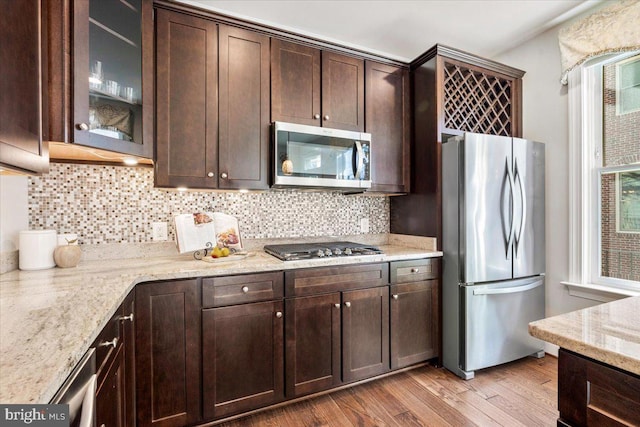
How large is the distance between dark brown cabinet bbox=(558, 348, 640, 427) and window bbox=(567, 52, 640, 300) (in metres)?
1.95

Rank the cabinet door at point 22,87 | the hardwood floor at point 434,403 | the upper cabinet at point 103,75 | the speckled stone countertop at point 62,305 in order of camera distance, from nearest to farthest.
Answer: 1. the speckled stone countertop at point 62,305
2. the cabinet door at point 22,87
3. the upper cabinet at point 103,75
4. the hardwood floor at point 434,403

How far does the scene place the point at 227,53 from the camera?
77.9 inches

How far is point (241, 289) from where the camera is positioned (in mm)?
1747

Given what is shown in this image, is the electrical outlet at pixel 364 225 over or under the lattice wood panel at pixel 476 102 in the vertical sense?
under

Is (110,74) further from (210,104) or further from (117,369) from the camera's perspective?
(117,369)


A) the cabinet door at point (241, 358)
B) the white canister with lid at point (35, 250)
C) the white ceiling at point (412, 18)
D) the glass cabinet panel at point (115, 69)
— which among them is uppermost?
the white ceiling at point (412, 18)

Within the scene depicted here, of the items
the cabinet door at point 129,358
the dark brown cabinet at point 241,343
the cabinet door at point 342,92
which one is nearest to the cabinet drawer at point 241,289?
the dark brown cabinet at point 241,343

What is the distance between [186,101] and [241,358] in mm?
1590

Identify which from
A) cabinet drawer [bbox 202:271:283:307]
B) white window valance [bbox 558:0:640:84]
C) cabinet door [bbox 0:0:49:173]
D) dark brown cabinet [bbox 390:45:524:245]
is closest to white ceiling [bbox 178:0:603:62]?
white window valance [bbox 558:0:640:84]

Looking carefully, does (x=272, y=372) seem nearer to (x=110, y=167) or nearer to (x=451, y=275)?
(x=451, y=275)

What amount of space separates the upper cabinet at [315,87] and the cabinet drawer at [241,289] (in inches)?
43.7

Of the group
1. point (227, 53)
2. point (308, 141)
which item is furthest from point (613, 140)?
point (227, 53)

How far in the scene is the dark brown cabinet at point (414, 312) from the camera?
2.21 meters

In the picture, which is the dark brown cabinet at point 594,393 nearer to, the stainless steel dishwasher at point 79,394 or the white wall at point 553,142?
the stainless steel dishwasher at point 79,394
